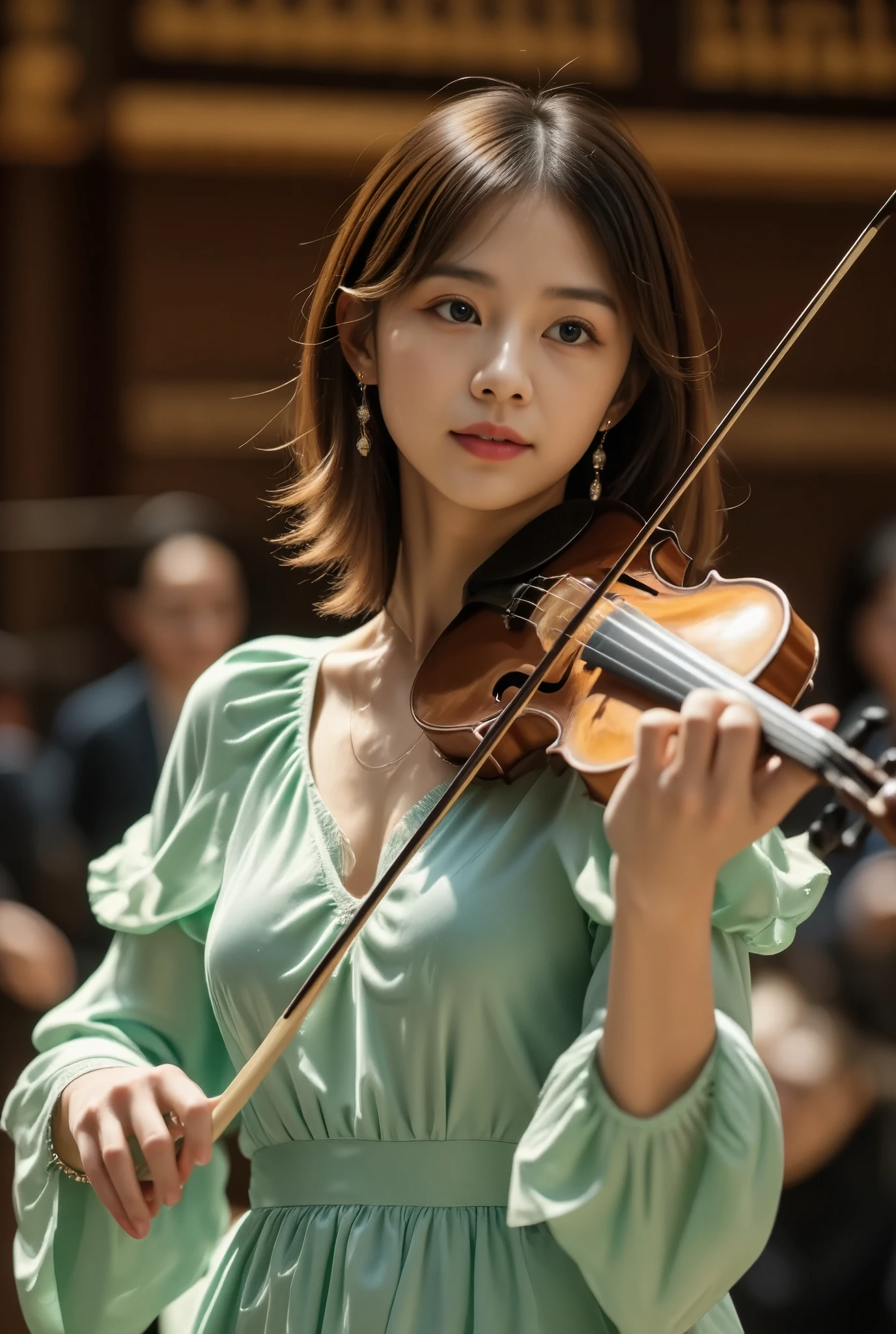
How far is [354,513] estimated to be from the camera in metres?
1.37

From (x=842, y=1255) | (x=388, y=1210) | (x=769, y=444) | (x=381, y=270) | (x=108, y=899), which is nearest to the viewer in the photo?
(x=388, y=1210)

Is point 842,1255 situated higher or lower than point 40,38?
lower

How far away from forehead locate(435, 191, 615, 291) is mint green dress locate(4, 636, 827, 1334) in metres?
0.33

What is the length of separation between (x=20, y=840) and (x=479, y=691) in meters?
1.86

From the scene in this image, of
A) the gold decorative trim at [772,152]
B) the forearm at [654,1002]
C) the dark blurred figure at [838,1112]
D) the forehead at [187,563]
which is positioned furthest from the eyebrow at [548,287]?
the gold decorative trim at [772,152]

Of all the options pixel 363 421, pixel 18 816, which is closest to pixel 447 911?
pixel 363 421

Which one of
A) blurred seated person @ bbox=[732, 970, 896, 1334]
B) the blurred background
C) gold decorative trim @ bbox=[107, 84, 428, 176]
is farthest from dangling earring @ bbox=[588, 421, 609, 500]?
gold decorative trim @ bbox=[107, 84, 428, 176]

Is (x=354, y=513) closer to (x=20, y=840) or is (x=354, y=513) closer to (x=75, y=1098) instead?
(x=75, y=1098)

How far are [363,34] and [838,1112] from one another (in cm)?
276

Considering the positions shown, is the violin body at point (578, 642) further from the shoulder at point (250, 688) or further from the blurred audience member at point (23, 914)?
the blurred audience member at point (23, 914)

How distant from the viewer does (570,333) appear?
1.20 m

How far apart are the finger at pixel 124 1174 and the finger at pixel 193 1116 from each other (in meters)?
0.03

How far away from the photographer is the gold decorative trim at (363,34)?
4.07 m

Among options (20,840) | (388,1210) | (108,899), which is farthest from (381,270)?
(20,840)
